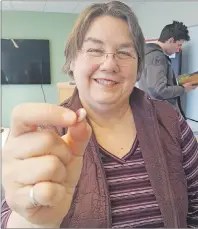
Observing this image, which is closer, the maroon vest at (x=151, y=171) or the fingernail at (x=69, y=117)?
the fingernail at (x=69, y=117)


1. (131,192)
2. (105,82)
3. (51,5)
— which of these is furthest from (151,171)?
(51,5)

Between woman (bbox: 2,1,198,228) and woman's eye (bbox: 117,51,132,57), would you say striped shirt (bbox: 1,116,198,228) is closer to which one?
woman (bbox: 2,1,198,228)

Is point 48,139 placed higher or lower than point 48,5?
lower

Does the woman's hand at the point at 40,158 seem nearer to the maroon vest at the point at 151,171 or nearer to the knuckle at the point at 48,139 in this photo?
the knuckle at the point at 48,139

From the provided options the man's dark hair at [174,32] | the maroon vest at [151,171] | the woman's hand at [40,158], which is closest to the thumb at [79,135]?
the woman's hand at [40,158]

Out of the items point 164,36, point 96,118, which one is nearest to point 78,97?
point 96,118

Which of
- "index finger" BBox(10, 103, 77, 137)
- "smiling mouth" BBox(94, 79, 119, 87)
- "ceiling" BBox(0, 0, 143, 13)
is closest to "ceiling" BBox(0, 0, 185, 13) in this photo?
"ceiling" BBox(0, 0, 143, 13)

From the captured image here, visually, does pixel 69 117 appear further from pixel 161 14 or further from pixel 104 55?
pixel 161 14
